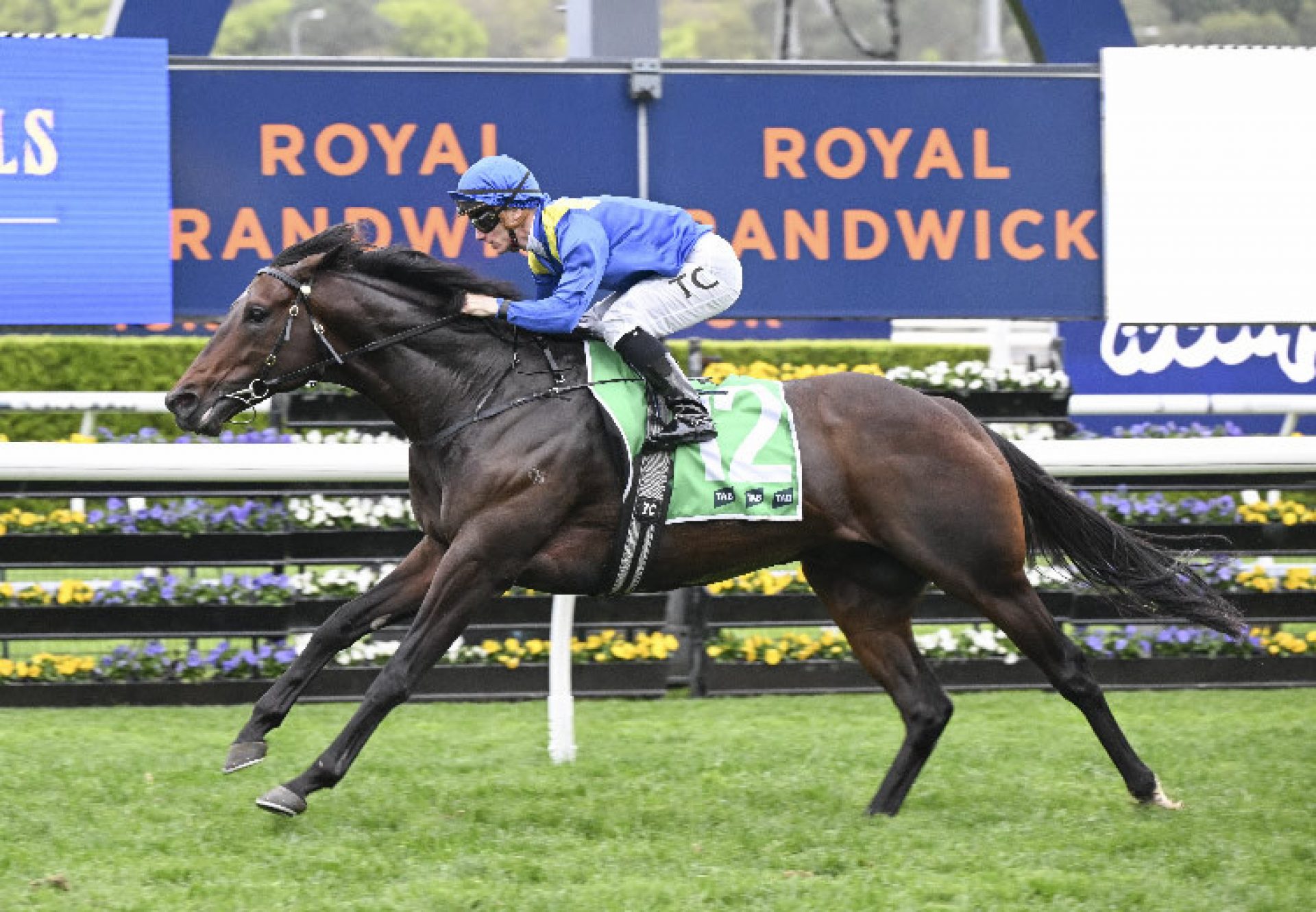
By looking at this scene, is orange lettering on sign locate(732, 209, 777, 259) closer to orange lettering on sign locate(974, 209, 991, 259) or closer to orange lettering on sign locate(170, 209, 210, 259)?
orange lettering on sign locate(974, 209, 991, 259)

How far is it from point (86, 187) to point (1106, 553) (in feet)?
13.8

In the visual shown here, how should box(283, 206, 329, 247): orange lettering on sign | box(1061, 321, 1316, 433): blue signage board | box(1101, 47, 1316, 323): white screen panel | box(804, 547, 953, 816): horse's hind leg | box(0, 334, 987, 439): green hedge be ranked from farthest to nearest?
box(0, 334, 987, 439): green hedge
box(1061, 321, 1316, 433): blue signage board
box(1101, 47, 1316, 323): white screen panel
box(283, 206, 329, 247): orange lettering on sign
box(804, 547, 953, 816): horse's hind leg

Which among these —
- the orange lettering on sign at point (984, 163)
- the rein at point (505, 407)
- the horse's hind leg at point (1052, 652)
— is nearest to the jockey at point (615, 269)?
the rein at point (505, 407)

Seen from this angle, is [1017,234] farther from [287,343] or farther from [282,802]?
[282,802]

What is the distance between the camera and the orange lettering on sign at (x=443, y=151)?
25.0 ft

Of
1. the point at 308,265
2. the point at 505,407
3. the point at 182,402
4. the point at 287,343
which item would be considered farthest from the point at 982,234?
the point at 182,402

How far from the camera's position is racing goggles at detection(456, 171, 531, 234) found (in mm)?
5379

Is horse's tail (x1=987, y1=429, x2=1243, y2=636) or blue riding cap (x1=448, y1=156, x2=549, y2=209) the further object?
horse's tail (x1=987, y1=429, x2=1243, y2=636)

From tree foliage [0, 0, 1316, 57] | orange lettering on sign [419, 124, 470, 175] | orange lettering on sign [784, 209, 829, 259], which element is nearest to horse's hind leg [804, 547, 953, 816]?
orange lettering on sign [784, 209, 829, 259]

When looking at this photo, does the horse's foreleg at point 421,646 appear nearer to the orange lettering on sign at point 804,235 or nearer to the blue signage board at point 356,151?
the blue signage board at point 356,151

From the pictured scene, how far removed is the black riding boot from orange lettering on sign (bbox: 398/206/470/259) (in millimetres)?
2319

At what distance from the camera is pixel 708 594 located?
7660 millimetres

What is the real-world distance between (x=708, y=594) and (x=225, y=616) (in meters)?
1.92

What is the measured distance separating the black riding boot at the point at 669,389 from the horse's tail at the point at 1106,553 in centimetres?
96
